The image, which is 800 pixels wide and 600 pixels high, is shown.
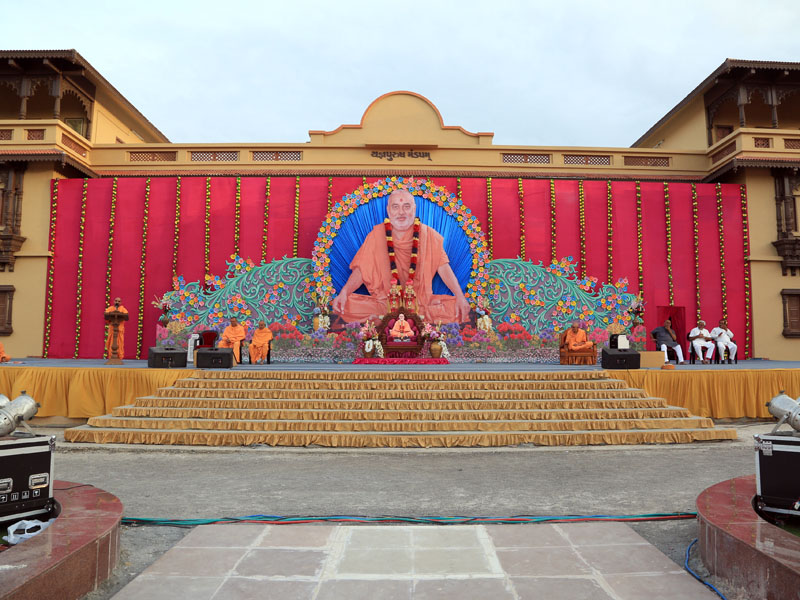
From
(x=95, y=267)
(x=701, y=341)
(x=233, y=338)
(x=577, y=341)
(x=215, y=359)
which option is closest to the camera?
(x=215, y=359)

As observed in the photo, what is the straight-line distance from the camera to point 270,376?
→ 26.4 feet

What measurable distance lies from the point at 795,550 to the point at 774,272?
519 inches

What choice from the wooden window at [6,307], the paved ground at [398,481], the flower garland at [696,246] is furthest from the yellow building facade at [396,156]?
the paved ground at [398,481]

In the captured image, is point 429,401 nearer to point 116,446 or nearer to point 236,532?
point 116,446

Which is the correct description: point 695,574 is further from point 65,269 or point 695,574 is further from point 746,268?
point 65,269

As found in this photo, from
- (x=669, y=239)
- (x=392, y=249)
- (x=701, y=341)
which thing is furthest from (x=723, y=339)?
(x=392, y=249)

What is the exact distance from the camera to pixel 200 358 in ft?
29.4

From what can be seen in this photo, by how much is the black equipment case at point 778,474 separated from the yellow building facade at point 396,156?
11577 mm

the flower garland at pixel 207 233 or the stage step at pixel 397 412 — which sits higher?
the flower garland at pixel 207 233

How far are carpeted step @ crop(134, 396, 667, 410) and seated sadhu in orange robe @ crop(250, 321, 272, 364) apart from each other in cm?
370

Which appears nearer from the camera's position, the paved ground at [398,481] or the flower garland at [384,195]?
the paved ground at [398,481]

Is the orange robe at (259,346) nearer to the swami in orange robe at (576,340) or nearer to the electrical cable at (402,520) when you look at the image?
the swami in orange robe at (576,340)

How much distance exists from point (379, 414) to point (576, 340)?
554cm

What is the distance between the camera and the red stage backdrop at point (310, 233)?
12.9 m
